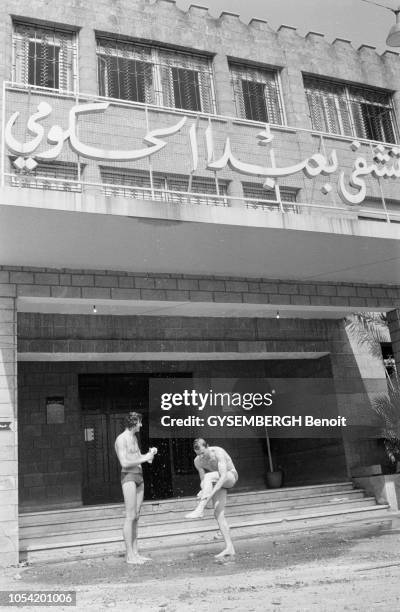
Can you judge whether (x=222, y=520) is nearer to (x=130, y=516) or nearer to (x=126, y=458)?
(x=130, y=516)

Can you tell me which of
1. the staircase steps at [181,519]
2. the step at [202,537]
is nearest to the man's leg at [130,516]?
the step at [202,537]

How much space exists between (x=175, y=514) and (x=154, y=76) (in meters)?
9.18

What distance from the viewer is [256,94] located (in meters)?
14.4

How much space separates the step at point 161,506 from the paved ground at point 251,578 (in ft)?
7.85

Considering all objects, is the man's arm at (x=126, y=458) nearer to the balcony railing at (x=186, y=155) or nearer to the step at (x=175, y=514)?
the step at (x=175, y=514)

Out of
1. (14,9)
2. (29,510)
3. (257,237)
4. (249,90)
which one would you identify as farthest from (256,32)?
(29,510)

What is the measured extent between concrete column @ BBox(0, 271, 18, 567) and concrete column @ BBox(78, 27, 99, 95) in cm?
559

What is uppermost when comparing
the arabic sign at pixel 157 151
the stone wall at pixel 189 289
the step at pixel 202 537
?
the arabic sign at pixel 157 151

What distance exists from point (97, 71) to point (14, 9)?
6.56 feet

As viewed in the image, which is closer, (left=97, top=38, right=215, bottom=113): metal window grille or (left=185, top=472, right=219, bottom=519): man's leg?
(left=185, top=472, right=219, bottom=519): man's leg

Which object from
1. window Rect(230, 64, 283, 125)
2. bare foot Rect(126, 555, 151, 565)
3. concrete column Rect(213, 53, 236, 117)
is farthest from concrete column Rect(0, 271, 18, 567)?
window Rect(230, 64, 283, 125)

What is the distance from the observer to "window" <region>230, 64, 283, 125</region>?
46.4 feet

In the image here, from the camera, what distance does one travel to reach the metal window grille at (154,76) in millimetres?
13250

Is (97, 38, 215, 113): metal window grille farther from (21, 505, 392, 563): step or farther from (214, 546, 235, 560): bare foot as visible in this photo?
(214, 546, 235, 560): bare foot
